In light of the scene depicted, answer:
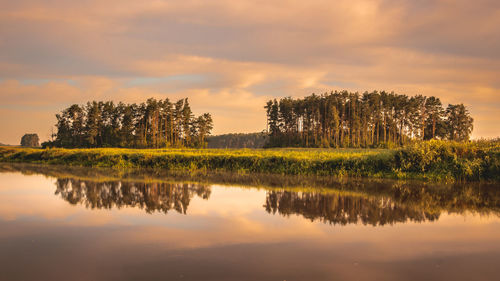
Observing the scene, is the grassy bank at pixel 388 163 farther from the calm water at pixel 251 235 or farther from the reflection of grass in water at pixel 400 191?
the calm water at pixel 251 235

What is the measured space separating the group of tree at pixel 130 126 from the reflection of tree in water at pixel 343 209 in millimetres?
72589

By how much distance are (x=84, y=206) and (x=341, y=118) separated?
80171 millimetres

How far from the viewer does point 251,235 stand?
8117 mm

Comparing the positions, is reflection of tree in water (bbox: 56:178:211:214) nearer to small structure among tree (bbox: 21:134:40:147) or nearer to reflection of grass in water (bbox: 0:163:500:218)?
reflection of grass in water (bbox: 0:163:500:218)

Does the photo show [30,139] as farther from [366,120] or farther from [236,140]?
[366,120]

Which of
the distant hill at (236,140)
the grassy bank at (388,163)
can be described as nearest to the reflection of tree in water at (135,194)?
the grassy bank at (388,163)

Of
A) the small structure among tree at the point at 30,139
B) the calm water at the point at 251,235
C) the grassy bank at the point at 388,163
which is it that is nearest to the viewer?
the calm water at the point at 251,235

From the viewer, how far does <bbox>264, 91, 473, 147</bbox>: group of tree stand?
81.4m

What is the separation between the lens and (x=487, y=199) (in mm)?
13445

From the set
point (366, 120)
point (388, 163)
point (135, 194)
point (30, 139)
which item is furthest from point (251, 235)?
point (30, 139)

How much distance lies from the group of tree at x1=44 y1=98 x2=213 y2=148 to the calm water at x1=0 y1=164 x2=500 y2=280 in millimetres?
72771

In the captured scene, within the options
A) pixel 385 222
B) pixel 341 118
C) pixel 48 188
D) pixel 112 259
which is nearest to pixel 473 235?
pixel 385 222

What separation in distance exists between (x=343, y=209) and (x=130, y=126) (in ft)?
277

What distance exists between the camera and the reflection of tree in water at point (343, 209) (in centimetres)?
1002
